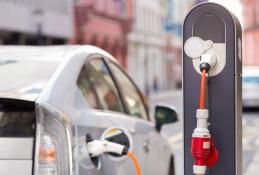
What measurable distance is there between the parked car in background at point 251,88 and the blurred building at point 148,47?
908 inches

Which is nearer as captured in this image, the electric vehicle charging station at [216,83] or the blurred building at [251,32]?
the electric vehicle charging station at [216,83]

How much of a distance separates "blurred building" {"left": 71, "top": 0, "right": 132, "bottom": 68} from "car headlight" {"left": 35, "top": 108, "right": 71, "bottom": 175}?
104 feet

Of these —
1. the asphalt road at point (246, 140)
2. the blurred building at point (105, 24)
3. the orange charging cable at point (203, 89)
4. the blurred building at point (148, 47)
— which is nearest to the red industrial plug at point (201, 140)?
the orange charging cable at point (203, 89)

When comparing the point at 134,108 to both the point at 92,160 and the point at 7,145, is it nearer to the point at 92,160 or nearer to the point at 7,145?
the point at 92,160

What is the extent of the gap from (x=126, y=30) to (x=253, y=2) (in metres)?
31.5

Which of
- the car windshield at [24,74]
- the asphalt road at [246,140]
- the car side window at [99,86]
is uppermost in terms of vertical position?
the car windshield at [24,74]

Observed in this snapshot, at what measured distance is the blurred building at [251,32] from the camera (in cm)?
6950

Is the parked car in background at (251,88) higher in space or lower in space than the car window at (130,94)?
lower

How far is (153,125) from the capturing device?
505 cm

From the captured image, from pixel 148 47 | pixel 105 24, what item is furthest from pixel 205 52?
pixel 148 47

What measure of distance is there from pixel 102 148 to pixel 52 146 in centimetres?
37

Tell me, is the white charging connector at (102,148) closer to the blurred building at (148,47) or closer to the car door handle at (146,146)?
the car door handle at (146,146)

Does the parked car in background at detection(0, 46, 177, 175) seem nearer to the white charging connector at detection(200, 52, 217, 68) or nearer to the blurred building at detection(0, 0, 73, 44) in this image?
the white charging connector at detection(200, 52, 217, 68)

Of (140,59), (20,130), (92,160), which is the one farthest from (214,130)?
(140,59)
